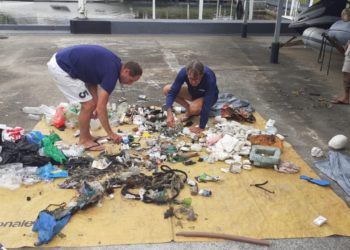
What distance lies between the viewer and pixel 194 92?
5.11m

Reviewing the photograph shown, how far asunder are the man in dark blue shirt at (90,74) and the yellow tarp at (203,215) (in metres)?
1.01

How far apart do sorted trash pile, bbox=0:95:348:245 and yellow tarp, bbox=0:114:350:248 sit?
0.27ft

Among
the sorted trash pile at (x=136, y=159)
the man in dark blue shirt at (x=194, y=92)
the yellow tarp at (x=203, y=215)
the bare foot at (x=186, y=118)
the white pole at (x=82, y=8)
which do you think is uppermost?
the white pole at (x=82, y=8)

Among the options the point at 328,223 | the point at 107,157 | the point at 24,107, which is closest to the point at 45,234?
the point at 107,157

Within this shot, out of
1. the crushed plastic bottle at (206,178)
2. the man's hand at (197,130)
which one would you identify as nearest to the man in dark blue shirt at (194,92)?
the man's hand at (197,130)

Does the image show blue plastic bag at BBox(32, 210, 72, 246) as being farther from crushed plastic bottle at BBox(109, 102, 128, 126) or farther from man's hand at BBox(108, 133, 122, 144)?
crushed plastic bottle at BBox(109, 102, 128, 126)

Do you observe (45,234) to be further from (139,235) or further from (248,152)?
(248,152)

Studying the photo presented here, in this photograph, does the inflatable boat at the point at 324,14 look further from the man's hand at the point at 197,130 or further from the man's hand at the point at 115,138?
the man's hand at the point at 115,138

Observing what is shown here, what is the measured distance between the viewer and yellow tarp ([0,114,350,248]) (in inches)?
118

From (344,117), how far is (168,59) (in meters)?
4.58

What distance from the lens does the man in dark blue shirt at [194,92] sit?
4.44 metres

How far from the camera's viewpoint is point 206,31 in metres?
12.6

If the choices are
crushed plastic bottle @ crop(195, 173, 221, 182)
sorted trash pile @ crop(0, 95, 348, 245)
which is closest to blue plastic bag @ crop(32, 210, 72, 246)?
sorted trash pile @ crop(0, 95, 348, 245)

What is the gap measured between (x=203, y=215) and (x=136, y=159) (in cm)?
115
